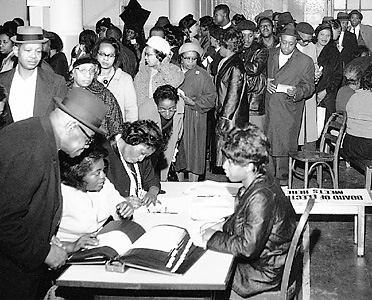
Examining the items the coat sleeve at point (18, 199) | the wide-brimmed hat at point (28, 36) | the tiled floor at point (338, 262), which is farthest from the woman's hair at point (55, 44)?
the coat sleeve at point (18, 199)

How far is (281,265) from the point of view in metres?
3.75

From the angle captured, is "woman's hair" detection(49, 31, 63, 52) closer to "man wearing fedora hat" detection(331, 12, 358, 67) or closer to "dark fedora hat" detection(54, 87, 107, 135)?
"man wearing fedora hat" detection(331, 12, 358, 67)

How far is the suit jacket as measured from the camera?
5102 mm

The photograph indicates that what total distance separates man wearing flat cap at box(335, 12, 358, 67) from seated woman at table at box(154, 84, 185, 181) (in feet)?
10.6

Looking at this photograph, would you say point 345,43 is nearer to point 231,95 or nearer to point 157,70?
point 231,95

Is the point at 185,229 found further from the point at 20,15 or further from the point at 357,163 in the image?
the point at 20,15

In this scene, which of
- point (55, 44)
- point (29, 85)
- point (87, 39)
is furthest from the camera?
point (55, 44)

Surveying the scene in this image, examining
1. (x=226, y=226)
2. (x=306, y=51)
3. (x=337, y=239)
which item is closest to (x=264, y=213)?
(x=226, y=226)

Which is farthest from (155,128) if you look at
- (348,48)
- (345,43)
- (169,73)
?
(345,43)

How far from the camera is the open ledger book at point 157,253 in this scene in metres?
3.38

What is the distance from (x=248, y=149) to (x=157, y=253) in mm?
720

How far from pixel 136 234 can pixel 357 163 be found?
354cm

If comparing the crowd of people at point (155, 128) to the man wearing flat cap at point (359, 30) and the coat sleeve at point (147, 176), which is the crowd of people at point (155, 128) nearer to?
the coat sleeve at point (147, 176)

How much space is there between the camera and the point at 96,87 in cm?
564
